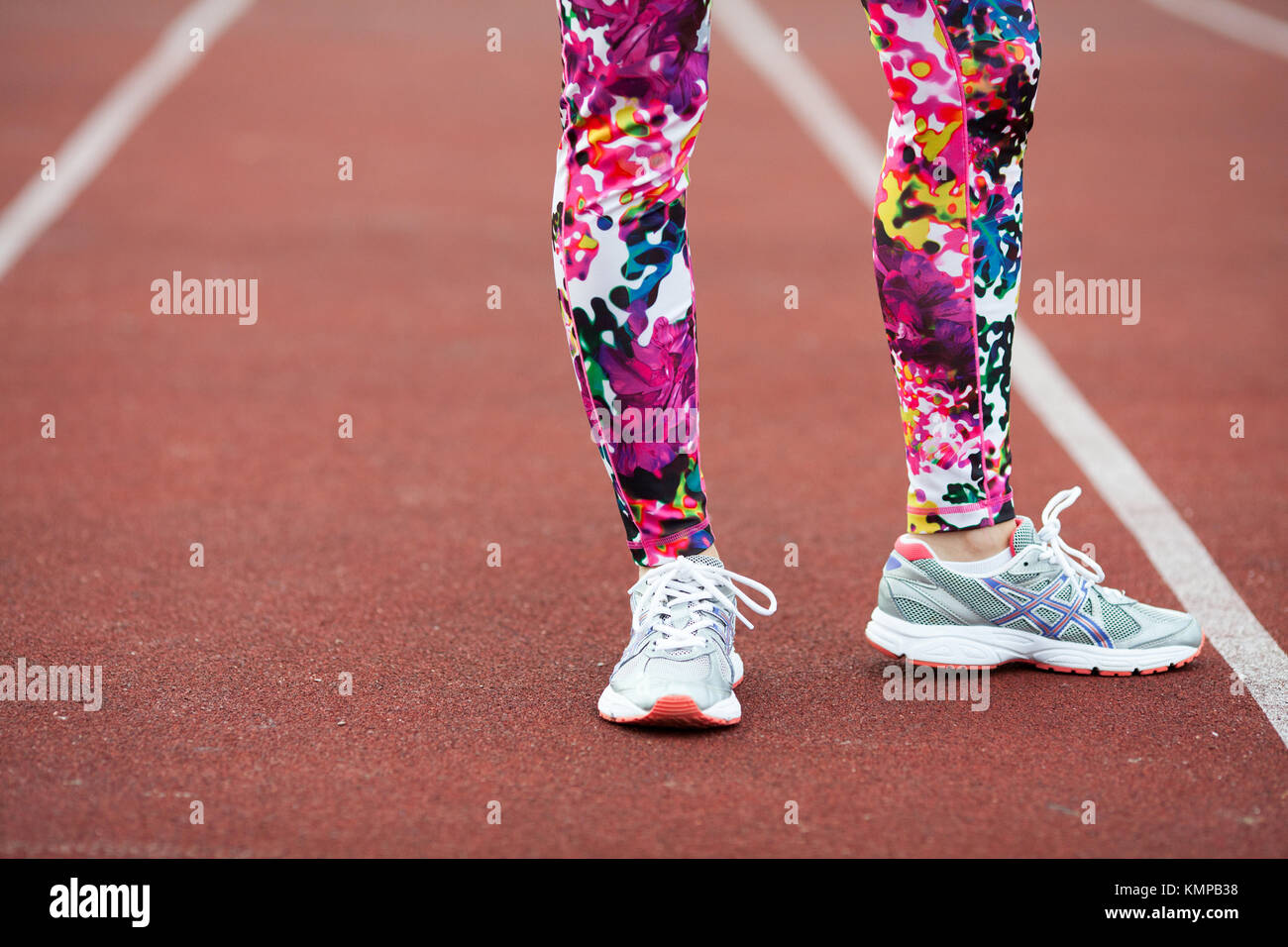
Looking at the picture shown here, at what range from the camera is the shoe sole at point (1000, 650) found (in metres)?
2.85

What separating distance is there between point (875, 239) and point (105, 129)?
729 cm

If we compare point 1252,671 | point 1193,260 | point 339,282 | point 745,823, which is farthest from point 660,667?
point 1193,260

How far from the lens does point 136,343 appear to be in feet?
17.7

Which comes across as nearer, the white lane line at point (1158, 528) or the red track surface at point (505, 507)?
the red track surface at point (505, 507)

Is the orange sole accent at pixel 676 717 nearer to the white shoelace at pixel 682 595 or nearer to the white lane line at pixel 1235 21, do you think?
the white shoelace at pixel 682 595

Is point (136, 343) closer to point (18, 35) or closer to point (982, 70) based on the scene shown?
point (982, 70)

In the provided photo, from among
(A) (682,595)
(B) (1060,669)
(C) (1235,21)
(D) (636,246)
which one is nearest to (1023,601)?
(B) (1060,669)

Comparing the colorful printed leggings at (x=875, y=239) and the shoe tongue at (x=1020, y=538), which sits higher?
the colorful printed leggings at (x=875, y=239)

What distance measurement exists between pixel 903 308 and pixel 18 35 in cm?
1101

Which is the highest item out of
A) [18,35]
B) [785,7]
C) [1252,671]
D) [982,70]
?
[785,7]

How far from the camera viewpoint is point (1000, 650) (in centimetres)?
288

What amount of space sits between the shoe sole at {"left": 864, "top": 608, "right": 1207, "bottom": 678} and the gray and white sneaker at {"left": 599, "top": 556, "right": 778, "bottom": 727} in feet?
1.06

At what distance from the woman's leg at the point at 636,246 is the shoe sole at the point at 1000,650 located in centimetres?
44

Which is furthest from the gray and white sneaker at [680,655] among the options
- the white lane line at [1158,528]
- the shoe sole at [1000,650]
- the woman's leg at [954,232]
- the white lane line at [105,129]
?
the white lane line at [105,129]
